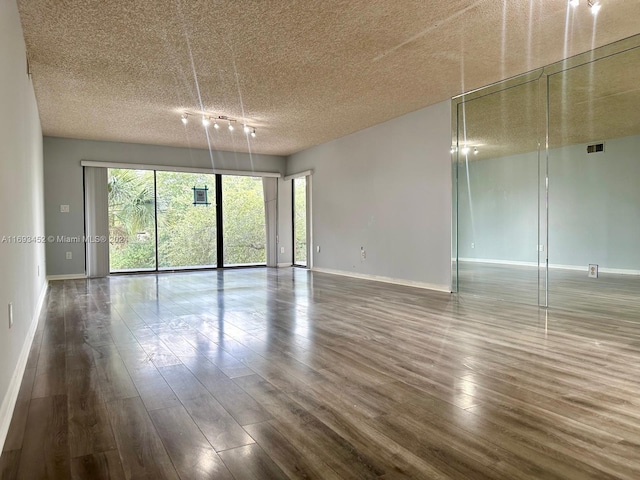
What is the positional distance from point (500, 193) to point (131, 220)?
670 cm

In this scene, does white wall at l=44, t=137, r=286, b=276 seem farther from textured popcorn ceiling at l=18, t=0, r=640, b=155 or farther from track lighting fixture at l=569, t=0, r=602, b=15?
track lighting fixture at l=569, t=0, r=602, b=15

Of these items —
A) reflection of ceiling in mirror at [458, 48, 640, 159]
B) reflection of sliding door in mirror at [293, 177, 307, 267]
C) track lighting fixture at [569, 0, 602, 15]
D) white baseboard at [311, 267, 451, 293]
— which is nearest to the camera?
track lighting fixture at [569, 0, 602, 15]

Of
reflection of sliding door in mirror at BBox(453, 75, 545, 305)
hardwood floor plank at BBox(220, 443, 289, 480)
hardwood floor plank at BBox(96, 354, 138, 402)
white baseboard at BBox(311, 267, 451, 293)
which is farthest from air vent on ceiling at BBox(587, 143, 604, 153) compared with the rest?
hardwood floor plank at BBox(96, 354, 138, 402)

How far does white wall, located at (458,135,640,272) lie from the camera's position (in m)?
4.42

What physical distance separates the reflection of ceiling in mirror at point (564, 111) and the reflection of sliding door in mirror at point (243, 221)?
5353 millimetres

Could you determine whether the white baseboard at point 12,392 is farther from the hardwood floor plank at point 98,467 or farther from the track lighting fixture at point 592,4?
the track lighting fixture at point 592,4

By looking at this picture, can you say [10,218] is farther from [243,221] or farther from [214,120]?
[243,221]

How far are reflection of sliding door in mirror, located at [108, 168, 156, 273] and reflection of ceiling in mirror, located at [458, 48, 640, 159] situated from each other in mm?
6091

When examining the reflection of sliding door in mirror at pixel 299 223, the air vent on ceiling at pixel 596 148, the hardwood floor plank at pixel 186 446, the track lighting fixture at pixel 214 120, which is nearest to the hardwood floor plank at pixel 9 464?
the hardwood floor plank at pixel 186 446

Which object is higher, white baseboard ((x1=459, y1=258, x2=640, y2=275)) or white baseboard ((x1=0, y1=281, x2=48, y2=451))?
white baseboard ((x1=459, y1=258, x2=640, y2=275))

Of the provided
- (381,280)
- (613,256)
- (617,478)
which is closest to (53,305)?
(381,280)

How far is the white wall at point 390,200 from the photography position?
5668 millimetres

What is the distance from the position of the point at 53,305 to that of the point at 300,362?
3712 millimetres

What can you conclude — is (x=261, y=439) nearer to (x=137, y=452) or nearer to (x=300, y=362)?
(x=137, y=452)
